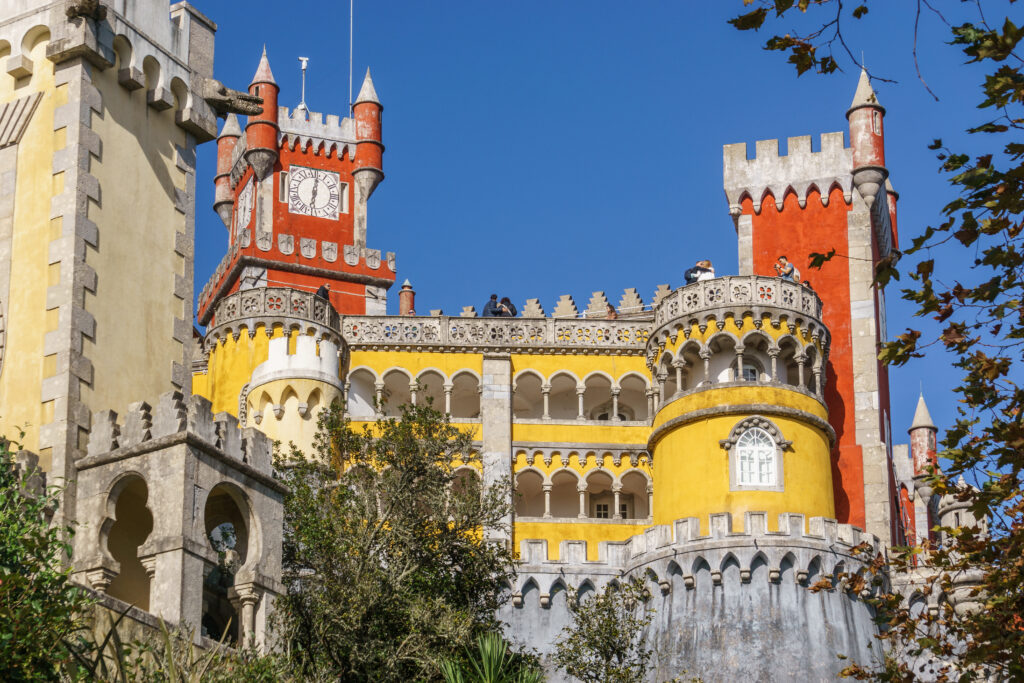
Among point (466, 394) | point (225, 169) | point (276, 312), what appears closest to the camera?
point (276, 312)

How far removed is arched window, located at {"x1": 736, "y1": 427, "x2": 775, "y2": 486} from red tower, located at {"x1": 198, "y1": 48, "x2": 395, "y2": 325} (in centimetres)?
2564

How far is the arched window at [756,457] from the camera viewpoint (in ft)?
159

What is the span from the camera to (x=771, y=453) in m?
49.0

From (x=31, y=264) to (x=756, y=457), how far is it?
25.2 meters

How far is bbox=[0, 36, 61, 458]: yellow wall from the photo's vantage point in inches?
1081

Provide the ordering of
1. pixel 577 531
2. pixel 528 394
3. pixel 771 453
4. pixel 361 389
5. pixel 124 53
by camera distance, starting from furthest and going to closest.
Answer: pixel 528 394 < pixel 361 389 < pixel 577 531 < pixel 771 453 < pixel 124 53

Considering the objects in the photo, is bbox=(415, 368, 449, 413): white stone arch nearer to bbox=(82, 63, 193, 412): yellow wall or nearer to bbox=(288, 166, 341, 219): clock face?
bbox=(288, 166, 341, 219): clock face

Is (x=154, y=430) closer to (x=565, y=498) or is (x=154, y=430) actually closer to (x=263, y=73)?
(x=565, y=498)

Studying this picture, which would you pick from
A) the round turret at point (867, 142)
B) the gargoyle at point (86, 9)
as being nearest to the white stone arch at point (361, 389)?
the round turret at point (867, 142)

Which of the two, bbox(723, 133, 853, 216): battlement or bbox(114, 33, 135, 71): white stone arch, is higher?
bbox(723, 133, 853, 216): battlement

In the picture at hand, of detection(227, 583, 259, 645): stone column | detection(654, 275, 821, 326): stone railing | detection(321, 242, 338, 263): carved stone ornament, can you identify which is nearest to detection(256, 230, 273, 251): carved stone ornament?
detection(321, 242, 338, 263): carved stone ornament

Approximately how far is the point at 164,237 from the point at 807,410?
24426 millimetres

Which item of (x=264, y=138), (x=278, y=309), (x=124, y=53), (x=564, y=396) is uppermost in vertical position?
(x=264, y=138)

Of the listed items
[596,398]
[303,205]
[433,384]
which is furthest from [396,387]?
[303,205]
